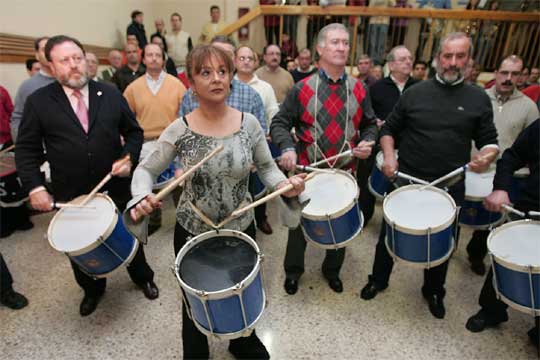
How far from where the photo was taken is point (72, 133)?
1817 mm

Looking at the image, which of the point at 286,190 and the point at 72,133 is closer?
the point at 286,190

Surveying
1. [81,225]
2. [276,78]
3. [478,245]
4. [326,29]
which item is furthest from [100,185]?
[478,245]

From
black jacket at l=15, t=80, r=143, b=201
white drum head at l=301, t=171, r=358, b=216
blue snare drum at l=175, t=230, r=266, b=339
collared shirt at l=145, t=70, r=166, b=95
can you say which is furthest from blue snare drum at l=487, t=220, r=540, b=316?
collared shirt at l=145, t=70, r=166, b=95

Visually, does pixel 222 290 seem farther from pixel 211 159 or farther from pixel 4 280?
pixel 4 280

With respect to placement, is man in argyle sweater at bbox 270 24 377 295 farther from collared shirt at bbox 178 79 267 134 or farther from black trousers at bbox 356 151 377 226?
black trousers at bbox 356 151 377 226

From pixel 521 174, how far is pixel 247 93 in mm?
2017

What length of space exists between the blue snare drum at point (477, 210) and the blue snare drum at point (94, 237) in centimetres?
229

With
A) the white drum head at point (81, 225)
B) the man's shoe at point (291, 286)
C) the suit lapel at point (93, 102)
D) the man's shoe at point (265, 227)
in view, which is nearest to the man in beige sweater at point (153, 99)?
the suit lapel at point (93, 102)

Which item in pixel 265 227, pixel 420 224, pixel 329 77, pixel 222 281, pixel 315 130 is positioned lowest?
pixel 265 227

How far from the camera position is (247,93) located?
2.25 m

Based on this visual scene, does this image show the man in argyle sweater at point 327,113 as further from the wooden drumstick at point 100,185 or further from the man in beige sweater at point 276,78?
the man in beige sweater at point 276,78

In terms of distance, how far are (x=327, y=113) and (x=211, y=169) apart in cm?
109

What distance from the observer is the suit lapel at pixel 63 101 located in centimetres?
179

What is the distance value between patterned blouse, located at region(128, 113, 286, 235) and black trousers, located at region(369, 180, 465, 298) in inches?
44.5
